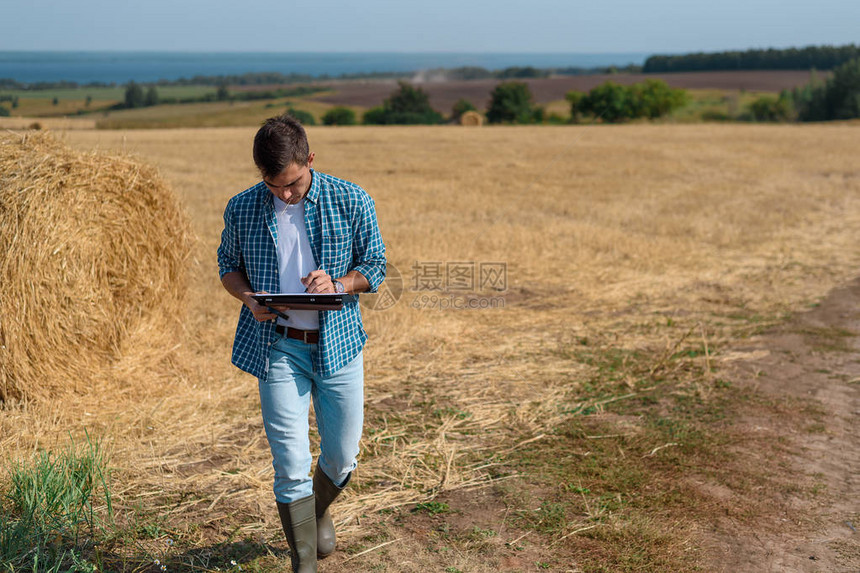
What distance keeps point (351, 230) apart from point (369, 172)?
17.4 metres

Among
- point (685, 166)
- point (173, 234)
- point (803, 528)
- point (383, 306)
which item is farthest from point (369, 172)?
point (803, 528)

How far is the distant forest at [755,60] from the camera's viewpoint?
91.4m

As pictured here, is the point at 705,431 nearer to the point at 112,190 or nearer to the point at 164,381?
the point at 164,381

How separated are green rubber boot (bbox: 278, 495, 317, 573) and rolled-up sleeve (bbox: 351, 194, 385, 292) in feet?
3.36

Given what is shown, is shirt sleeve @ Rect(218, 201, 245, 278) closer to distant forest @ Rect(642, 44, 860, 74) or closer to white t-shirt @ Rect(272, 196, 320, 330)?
white t-shirt @ Rect(272, 196, 320, 330)

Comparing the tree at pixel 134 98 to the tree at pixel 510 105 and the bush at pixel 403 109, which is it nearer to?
the bush at pixel 403 109

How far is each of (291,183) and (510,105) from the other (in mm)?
53075

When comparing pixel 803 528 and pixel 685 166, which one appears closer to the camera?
pixel 803 528

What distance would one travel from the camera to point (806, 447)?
5195 mm

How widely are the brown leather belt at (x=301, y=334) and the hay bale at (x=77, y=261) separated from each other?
3.03 m

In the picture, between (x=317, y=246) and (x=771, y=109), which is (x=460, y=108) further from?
(x=317, y=246)

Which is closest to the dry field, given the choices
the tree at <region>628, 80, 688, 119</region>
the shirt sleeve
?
the shirt sleeve

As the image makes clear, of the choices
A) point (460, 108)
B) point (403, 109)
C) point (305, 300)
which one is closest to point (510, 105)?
point (460, 108)

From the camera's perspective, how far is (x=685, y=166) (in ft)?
72.2
